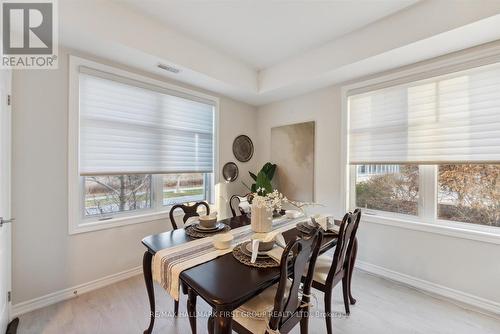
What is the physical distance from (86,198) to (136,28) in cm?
184

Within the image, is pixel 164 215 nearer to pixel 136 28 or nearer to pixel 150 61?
pixel 150 61

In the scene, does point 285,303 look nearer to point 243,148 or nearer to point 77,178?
point 77,178

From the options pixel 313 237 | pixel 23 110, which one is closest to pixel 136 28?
pixel 23 110

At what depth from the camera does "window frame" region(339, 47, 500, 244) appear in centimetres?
199

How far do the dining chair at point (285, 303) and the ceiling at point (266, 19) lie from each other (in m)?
2.08

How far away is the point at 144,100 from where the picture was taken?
2.64 m

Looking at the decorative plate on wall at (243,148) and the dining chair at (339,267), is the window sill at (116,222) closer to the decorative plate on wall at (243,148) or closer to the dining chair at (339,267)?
the decorative plate on wall at (243,148)

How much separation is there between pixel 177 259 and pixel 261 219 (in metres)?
0.72

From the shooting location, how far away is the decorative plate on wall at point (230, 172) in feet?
Answer: 11.6

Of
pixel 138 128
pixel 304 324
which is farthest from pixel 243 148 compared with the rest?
pixel 304 324

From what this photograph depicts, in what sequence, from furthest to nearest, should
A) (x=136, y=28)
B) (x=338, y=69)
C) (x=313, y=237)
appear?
1. (x=338, y=69)
2. (x=136, y=28)
3. (x=313, y=237)

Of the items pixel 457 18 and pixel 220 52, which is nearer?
pixel 457 18

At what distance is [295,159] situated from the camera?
3.47 metres

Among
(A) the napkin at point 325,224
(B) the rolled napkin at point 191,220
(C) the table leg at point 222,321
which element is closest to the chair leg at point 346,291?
(A) the napkin at point 325,224
